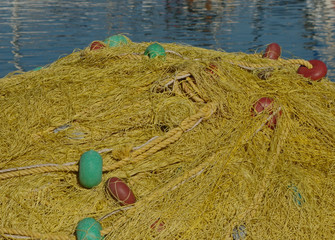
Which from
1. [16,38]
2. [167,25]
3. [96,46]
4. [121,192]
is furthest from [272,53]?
[167,25]

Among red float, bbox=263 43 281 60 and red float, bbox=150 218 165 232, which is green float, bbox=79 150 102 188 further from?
red float, bbox=263 43 281 60

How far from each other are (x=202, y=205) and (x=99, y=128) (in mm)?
1232

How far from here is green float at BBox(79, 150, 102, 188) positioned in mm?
3135

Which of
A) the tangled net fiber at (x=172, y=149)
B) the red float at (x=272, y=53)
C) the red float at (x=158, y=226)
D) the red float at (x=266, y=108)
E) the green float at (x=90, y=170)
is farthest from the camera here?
the red float at (x=272, y=53)

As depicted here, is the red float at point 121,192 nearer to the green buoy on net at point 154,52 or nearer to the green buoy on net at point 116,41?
the green buoy on net at point 154,52

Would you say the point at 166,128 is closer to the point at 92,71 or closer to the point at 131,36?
the point at 92,71

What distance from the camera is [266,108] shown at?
381cm

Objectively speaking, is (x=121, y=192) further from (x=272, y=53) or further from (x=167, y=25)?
(x=167, y=25)

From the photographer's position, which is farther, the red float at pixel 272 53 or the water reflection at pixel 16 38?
the water reflection at pixel 16 38

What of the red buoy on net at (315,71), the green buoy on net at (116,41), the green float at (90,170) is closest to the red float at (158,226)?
the green float at (90,170)

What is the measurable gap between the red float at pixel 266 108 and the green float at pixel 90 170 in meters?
1.57

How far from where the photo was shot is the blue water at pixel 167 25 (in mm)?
11181

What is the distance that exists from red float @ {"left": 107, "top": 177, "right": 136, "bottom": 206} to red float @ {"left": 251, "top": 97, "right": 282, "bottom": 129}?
1.49 metres

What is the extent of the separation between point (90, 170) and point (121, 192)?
31 cm
